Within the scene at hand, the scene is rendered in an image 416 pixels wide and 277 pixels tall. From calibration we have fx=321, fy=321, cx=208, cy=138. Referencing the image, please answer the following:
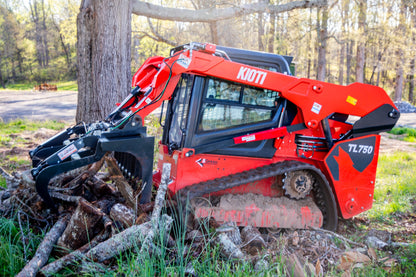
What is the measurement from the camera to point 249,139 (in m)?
4.07

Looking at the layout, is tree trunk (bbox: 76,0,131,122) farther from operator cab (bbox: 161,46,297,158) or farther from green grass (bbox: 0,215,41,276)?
green grass (bbox: 0,215,41,276)

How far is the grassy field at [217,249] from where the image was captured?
2692 millimetres

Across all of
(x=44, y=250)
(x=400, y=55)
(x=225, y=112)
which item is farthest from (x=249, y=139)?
(x=400, y=55)

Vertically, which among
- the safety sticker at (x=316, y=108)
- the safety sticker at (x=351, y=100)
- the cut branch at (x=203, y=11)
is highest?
the cut branch at (x=203, y=11)

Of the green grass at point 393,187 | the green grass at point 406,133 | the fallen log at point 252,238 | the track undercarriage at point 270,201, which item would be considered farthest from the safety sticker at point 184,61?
the green grass at point 406,133

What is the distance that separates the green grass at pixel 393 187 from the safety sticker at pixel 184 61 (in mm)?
3611

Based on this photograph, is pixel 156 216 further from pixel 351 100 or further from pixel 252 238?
pixel 351 100

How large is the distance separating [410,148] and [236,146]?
30.1ft

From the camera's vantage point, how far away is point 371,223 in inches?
185

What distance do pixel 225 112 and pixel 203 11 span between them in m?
4.44

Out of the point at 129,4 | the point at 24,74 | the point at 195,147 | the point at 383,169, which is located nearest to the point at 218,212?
the point at 195,147

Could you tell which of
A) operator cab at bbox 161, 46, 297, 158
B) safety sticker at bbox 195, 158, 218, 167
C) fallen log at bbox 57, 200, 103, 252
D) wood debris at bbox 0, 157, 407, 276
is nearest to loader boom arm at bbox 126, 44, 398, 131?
operator cab at bbox 161, 46, 297, 158

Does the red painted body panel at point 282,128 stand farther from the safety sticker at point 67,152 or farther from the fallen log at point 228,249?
the fallen log at point 228,249

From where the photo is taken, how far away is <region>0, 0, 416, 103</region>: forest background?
14.1m
